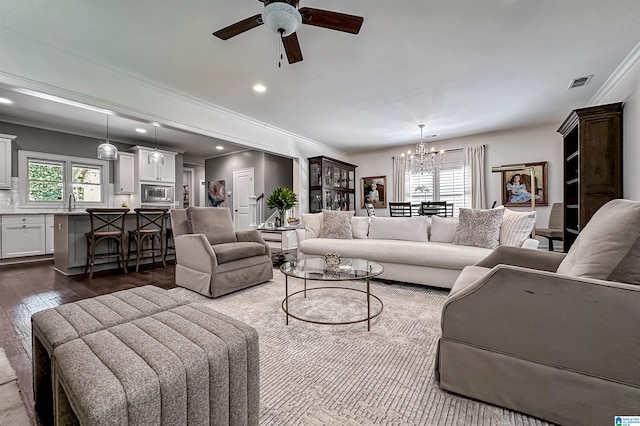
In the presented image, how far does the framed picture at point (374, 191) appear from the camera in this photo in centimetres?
712

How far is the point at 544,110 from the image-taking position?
4426 mm

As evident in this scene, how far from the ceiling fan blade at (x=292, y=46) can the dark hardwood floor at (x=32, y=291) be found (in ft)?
8.52

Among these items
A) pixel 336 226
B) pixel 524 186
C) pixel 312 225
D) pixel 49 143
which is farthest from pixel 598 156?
pixel 49 143

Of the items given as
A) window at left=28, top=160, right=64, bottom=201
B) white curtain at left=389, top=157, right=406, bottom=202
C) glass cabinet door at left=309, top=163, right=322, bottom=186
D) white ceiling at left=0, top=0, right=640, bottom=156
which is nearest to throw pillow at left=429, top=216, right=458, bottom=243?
white ceiling at left=0, top=0, right=640, bottom=156

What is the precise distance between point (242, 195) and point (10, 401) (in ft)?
19.8

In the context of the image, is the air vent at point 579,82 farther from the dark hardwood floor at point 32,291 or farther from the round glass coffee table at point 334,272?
the dark hardwood floor at point 32,291

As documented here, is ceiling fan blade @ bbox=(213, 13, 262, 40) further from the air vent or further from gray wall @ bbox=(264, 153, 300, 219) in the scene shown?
gray wall @ bbox=(264, 153, 300, 219)

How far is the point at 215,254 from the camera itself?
9.41 ft

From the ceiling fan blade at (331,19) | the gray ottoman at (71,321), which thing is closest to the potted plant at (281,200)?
the ceiling fan blade at (331,19)

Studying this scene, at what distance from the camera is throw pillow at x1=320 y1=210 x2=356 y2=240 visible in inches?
158

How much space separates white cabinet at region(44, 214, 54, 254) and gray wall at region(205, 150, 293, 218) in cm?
356

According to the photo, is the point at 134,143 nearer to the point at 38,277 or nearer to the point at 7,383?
the point at 38,277

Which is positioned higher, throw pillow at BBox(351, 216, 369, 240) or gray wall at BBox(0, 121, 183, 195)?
gray wall at BBox(0, 121, 183, 195)

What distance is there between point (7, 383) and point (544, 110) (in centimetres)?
672
